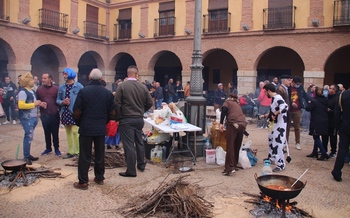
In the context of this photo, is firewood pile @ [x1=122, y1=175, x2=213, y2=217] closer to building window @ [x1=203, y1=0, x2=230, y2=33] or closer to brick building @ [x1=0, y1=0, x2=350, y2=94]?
brick building @ [x1=0, y1=0, x2=350, y2=94]

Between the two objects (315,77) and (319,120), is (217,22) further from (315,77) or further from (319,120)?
(319,120)

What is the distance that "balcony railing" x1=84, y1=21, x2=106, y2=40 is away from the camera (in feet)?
65.8

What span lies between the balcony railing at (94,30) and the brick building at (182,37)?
0.21 ft

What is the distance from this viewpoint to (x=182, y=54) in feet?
62.0

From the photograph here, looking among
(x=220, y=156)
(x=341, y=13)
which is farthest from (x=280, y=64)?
(x=220, y=156)

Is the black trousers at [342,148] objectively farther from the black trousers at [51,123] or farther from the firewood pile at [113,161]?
the black trousers at [51,123]

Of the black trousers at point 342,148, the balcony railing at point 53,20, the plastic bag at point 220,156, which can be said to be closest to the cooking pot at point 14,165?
the plastic bag at point 220,156

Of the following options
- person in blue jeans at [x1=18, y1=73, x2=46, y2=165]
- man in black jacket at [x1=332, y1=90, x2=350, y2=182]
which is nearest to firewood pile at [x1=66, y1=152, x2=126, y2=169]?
person in blue jeans at [x1=18, y1=73, x2=46, y2=165]

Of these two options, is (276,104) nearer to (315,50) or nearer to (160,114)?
(160,114)

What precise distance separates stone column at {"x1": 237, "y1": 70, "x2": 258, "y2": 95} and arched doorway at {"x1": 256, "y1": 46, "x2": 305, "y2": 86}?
174cm

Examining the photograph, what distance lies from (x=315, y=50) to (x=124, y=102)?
40.8 ft

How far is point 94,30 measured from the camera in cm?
2064

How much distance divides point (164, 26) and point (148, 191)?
1594 cm

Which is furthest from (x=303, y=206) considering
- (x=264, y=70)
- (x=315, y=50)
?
(x=264, y=70)
